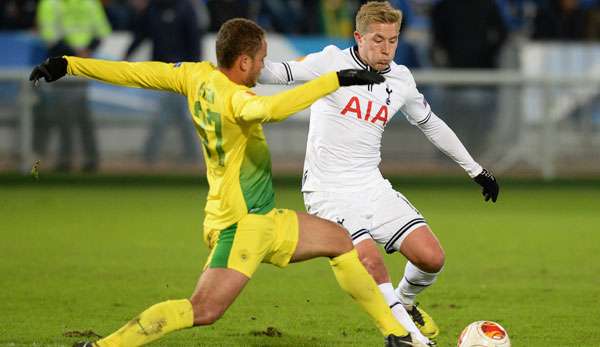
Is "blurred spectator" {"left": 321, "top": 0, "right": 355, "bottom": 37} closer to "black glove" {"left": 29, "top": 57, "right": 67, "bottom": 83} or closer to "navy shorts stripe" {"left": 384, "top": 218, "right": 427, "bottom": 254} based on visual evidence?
"navy shorts stripe" {"left": 384, "top": 218, "right": 427, "bottom": 254}

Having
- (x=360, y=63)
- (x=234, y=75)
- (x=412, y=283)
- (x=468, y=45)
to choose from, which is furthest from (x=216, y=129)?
(x=468, y=45)

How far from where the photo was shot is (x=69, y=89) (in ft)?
57.8

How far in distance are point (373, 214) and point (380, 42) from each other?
0.96m

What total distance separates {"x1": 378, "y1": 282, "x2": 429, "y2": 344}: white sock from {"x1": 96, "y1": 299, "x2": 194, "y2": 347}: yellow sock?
1.42 m

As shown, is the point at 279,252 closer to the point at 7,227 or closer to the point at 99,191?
the point at 7,227

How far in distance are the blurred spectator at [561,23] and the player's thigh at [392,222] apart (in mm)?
13181

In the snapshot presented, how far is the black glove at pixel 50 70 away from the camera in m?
6.47

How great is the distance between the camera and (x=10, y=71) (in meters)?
17.7

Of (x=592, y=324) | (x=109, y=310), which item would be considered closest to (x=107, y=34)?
(x=109, y=310)

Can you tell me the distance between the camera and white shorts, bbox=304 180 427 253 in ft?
24.2

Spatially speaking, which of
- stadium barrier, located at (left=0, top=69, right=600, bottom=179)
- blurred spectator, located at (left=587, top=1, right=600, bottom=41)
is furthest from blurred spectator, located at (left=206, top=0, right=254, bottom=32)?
blurred spectator, located at (left=587, top=1, right=600, bottom=41)

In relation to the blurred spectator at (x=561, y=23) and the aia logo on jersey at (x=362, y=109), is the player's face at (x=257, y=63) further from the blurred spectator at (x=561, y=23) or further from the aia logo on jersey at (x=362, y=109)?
the blurred spectator at (x=561, y=23)

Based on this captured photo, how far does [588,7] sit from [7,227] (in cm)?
1150

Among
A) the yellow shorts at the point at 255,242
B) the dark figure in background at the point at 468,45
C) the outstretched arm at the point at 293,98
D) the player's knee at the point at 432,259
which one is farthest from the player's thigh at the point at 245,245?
the dark figure in background at the point at 468,45
